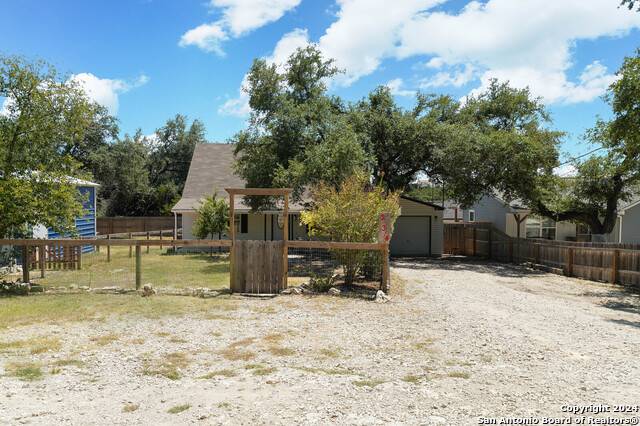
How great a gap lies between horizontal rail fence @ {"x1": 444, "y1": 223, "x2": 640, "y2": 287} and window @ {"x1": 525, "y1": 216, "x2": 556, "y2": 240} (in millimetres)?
2865

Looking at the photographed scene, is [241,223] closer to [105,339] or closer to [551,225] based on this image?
[551,225]

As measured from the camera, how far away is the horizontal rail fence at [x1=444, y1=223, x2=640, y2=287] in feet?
45.4

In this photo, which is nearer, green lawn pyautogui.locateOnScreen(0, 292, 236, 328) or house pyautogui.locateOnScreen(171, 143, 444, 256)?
green lawn pyautogui.locateOnScreen(0, 292, 236, 328)

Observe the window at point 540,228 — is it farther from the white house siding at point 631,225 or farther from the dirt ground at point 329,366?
the dirt ground at point 329,366

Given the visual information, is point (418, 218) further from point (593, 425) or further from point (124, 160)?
point (124, 160)

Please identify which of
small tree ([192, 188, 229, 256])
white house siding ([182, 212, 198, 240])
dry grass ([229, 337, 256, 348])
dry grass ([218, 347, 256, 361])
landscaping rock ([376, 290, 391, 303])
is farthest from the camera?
white house siding ([182, 212, 198, 240])

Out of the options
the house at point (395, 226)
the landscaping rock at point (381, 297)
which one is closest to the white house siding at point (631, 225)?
the house at point (395, 226)

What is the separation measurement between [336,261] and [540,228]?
1753 cm

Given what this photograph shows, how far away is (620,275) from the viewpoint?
13867 millimetres

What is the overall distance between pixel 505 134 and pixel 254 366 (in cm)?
1691

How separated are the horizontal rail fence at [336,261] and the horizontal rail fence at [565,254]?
8168 millimetres

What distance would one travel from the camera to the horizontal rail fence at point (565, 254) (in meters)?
13.8

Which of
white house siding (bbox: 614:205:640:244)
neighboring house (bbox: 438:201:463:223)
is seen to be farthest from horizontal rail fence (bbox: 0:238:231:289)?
neighboring house (bbox: 438:201:463:223)

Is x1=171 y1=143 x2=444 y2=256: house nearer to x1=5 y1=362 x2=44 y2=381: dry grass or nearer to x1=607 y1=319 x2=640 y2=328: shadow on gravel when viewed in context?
x1=607 y1=319 x2=640 y2=328: shadow on gravel
